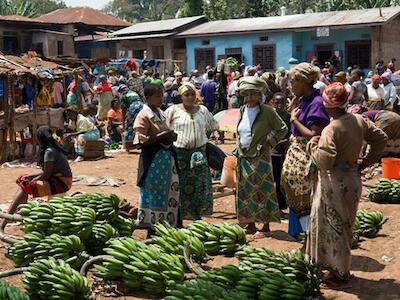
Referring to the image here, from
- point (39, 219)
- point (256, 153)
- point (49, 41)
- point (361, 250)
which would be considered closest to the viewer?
point (39, 219)

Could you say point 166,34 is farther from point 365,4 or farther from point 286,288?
point 286,288

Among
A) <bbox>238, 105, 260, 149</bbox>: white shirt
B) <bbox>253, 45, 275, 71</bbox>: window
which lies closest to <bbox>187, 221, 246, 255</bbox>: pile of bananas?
<bbox>238, 105, 260, 149</bbox>: white shirt

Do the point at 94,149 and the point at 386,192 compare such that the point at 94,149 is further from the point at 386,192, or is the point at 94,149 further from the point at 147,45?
the point at 147,45

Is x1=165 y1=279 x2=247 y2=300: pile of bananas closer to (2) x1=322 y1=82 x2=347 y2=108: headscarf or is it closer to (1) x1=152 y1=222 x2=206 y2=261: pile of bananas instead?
(1) x1=152 y1=222 x2=206 y2=261: pile of bananas

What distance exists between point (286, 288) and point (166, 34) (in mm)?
26120

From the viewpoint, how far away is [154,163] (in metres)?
6.17

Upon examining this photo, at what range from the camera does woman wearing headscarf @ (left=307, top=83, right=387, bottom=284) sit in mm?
4699

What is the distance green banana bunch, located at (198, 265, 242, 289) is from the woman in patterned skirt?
1.64 meters

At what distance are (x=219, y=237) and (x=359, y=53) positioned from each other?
20.8 m

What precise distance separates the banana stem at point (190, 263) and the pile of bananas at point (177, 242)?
5.6 inches

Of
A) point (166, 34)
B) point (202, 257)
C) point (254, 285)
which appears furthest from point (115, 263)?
point (166, 34)

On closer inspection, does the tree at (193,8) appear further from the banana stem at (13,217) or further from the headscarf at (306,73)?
the headscarf at (306,73)

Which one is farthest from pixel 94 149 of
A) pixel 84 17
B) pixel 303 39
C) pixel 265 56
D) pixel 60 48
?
pixel 84 17

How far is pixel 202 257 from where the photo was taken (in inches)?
216
